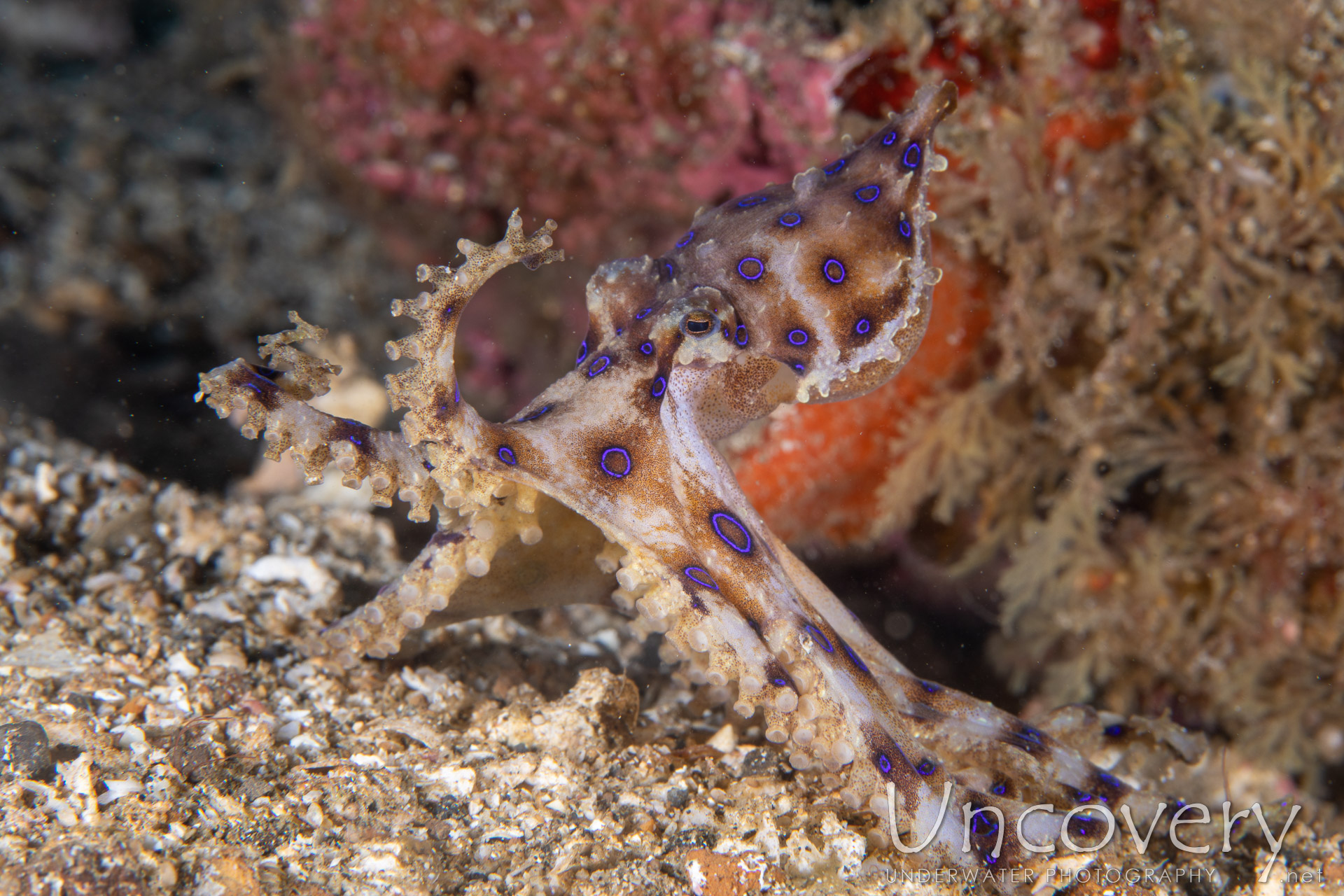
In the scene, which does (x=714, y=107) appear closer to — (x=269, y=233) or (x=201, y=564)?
(x=201, y=564)

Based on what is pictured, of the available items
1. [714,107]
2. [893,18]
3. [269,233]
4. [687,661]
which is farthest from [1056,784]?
[269,233]

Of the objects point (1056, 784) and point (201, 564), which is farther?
point (201, 564)

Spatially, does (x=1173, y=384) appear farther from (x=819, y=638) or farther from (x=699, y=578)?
(x=699, y=578)

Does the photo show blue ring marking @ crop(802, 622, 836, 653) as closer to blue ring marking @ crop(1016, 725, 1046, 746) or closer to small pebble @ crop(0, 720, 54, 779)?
blue ring marking @ crop(1016, 725, 1046, 746)

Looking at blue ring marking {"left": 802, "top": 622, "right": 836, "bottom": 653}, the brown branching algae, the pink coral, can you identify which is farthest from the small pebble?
the pink coral

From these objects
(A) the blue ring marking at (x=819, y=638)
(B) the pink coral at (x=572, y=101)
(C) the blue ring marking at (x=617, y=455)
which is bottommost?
(A) the blue ring marking at (x=819, y=638)

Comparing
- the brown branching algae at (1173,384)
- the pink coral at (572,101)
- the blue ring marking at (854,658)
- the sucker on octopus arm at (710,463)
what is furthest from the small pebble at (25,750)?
the pink coral at (572,101)

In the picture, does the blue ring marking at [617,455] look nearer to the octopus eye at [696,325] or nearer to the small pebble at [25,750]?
the octopus eye at [696,325]
